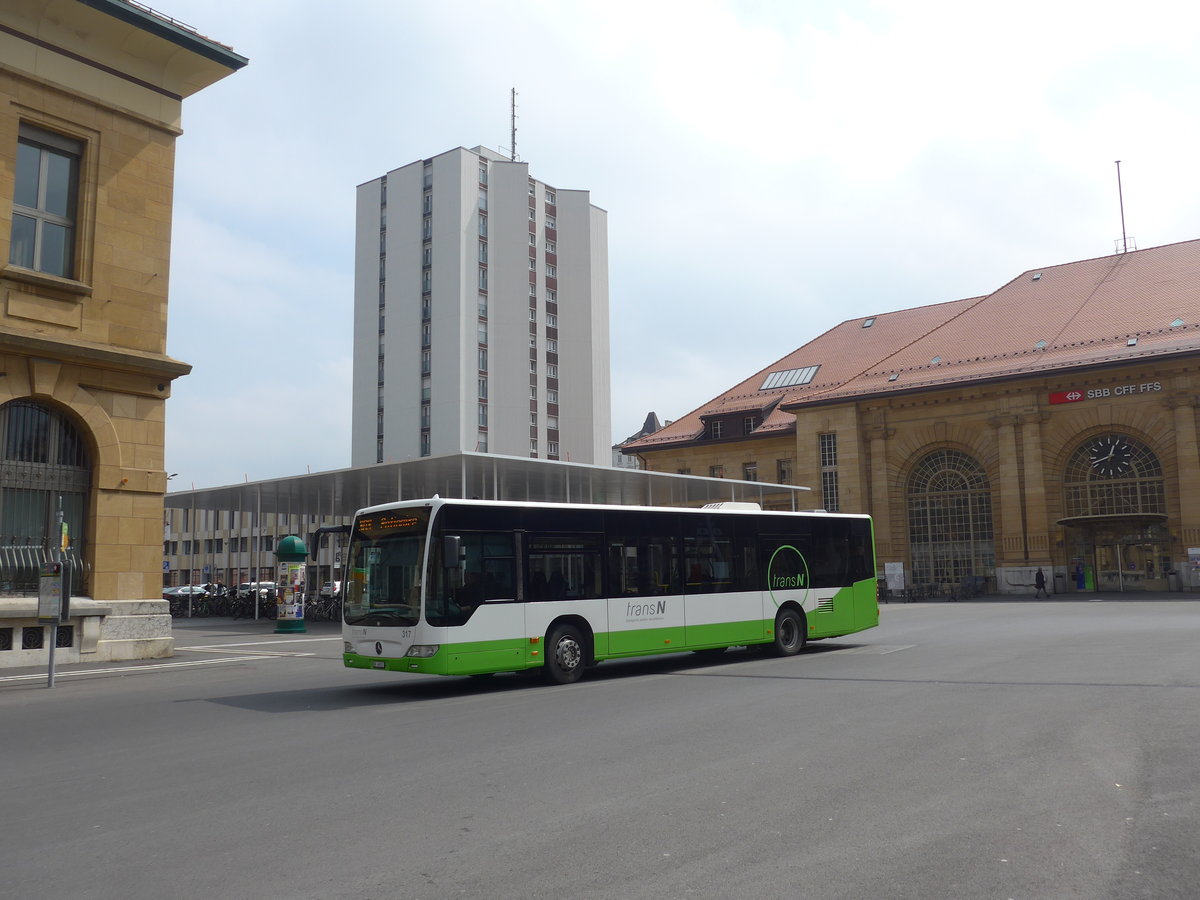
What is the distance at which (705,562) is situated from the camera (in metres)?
16.9

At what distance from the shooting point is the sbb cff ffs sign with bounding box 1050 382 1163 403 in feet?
148

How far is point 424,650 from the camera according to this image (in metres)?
13.0

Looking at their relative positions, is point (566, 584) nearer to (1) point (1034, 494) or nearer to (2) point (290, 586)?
(2) point (290, 586)

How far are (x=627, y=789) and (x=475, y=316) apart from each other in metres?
74.3

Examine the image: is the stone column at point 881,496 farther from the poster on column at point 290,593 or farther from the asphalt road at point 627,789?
the asphalt road at point 627,789

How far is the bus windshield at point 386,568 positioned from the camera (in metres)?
13.4

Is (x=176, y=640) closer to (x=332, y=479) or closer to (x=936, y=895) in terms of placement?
(x=332, y=479)

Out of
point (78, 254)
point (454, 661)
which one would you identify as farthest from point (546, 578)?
point (78, 254)

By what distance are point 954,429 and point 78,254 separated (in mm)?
41807

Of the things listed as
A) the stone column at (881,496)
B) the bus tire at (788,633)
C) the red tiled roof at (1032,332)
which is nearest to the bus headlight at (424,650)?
the bus tire at (788,633)

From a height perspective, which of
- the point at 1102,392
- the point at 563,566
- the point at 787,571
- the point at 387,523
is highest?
the point at 1102,392

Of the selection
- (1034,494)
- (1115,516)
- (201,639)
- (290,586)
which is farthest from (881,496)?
(201,639)

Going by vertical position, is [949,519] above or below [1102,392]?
below

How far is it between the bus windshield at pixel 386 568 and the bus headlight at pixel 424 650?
327 millimetres
